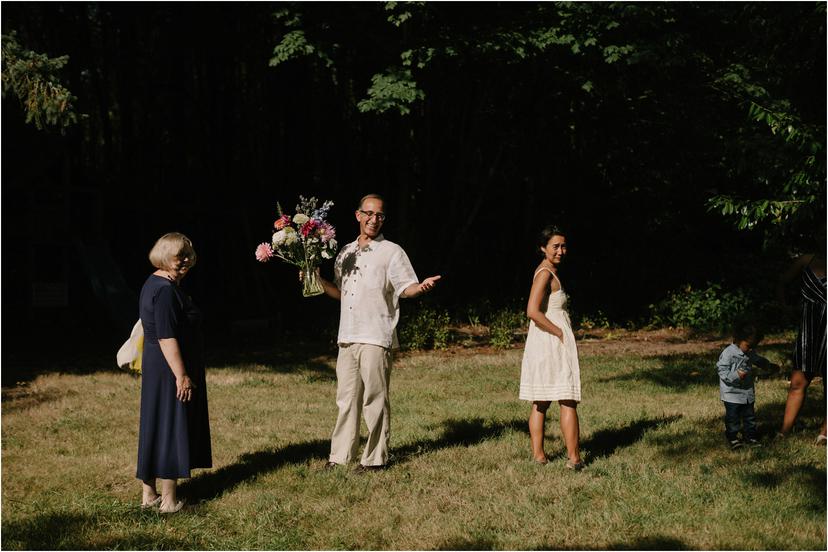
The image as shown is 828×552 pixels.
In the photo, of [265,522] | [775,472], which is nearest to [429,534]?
[265,522]

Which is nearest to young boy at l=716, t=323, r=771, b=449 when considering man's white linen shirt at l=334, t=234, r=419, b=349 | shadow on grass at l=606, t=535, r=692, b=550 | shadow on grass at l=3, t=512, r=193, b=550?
shadow on grass at l=606, t=535, r=692, b=550

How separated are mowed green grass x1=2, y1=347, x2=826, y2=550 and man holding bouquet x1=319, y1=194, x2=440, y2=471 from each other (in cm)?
36

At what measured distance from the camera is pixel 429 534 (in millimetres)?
5559

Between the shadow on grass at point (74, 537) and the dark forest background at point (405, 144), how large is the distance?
986cm

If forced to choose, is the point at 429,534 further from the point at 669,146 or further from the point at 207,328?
the point at 669,146

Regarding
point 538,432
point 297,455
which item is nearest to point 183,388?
point 297,455

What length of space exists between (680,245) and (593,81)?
5.14 m

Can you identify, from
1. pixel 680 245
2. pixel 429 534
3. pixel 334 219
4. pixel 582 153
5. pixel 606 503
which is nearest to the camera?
pixel 429 534

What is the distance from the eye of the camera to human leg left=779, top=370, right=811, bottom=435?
798cm

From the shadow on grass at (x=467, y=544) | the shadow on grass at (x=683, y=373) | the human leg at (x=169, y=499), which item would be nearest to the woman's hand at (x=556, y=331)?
the shadow on grass at (x=467, y=544)

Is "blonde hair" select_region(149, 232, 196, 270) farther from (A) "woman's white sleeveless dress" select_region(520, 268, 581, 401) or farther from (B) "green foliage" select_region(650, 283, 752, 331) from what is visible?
(B) "green foliage" select_region(650, 283, 752, 331)

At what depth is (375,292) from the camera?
274 inches

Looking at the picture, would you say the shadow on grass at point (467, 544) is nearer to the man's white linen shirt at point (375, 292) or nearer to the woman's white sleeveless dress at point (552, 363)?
the woman's white sleeveless dress at point (552, 363)

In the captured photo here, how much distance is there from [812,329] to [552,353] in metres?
2.59
